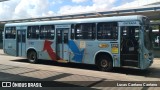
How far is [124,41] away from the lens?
12.8m

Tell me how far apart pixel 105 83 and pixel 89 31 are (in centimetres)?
472

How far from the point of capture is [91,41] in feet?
46.4

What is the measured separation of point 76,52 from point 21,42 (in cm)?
510

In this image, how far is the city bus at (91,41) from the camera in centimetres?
1250

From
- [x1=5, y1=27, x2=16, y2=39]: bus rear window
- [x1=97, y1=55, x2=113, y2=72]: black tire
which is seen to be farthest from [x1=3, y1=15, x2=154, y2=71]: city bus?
Answer: [x1=5, y1=27, x2=16, y2=39]: bus rear window

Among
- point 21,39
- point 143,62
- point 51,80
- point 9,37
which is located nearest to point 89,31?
point 143,62

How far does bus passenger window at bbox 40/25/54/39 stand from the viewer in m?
16.1

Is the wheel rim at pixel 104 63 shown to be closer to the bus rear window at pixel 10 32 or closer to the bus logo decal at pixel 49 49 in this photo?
the bus logo decal at pixel 49 49

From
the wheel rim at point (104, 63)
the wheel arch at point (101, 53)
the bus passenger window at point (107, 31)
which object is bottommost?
the wheel rim at point (104, 63)

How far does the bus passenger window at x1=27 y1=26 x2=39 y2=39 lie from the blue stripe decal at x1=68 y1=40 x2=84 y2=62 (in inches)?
120

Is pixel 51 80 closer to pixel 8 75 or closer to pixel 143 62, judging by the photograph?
pixel 8 75

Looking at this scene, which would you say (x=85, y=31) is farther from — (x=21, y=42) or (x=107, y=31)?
(x=21, y=42)

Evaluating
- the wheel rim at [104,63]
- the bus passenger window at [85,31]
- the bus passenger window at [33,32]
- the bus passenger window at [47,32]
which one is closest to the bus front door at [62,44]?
the bus passenger window at [47,32]

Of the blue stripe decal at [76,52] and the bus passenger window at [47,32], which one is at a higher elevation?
the bus passenger window at [47,32]
